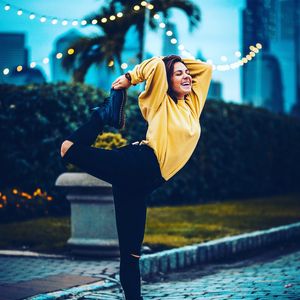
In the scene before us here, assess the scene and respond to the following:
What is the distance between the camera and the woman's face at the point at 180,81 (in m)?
4.42

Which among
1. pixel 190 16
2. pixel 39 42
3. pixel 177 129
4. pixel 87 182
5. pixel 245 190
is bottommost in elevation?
pixel 245 190

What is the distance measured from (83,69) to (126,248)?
692 inches

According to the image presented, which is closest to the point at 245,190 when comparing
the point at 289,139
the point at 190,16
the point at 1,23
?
the point at 289,139

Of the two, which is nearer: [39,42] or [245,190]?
[39,42]

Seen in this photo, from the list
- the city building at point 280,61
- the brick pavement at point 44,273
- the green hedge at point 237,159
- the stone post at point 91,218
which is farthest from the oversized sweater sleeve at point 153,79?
the city building at point 280,61

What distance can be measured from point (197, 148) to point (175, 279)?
9.28 m

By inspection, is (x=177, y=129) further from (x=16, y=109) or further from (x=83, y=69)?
(x=83, y=69)

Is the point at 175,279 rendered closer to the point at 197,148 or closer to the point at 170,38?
the point at 170,38

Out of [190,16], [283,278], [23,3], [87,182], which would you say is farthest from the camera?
[190,16]

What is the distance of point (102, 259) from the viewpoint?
7359 mm

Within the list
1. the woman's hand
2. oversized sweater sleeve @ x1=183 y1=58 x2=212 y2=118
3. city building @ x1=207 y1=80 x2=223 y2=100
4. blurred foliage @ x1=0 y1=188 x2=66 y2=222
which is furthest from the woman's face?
city building @ x1=207 y1=80 x2=223 y2=100

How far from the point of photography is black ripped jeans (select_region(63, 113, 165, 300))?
4082 mm

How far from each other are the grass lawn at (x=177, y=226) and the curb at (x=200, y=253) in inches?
10.8

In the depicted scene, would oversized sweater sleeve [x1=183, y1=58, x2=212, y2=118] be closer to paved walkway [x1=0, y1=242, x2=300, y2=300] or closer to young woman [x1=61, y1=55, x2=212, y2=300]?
young woman [x1=61, y1=55, x2=212, y2=300]
